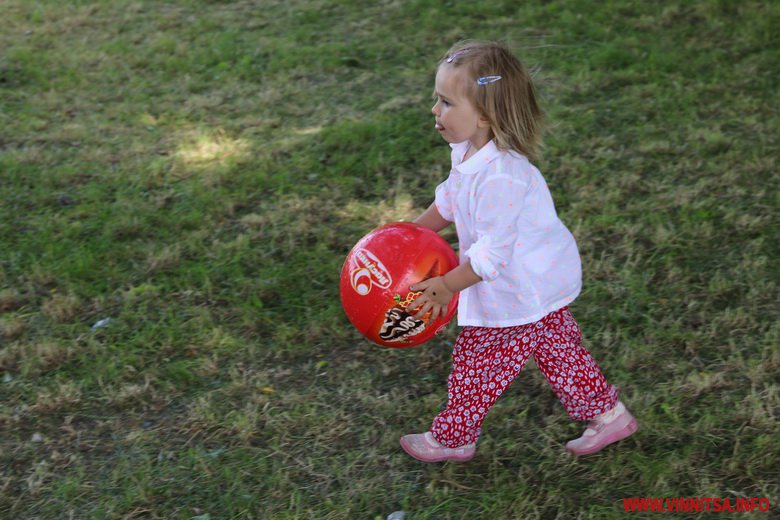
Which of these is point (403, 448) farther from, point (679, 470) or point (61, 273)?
point (61, 273)

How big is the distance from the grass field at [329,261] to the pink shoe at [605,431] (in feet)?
0.19

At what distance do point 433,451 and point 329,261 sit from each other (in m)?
1.59

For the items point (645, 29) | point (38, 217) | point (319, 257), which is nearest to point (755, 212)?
point (319, 257)

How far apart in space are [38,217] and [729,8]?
588 centimetres

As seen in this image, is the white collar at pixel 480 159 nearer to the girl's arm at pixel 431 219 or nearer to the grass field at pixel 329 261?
the girl's arm at pixel 431 219

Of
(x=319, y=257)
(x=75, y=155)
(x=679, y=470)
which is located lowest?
(x=679, y=470)

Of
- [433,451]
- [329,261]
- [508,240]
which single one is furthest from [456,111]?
[329,261]

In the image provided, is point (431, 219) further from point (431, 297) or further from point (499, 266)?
point (499, 266)

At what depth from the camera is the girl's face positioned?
2775 mm

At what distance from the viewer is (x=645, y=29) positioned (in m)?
7.24

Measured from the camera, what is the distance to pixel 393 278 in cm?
292

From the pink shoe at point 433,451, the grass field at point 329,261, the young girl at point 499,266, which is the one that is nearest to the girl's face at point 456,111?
the young girl at point 499,266

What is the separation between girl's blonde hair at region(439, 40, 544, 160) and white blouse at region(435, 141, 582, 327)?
56mm

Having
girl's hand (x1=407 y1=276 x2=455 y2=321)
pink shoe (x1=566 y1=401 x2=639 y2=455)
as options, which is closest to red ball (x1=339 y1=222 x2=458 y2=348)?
girl's hand (x1=407 y1=276 x2=455 y2=321)
